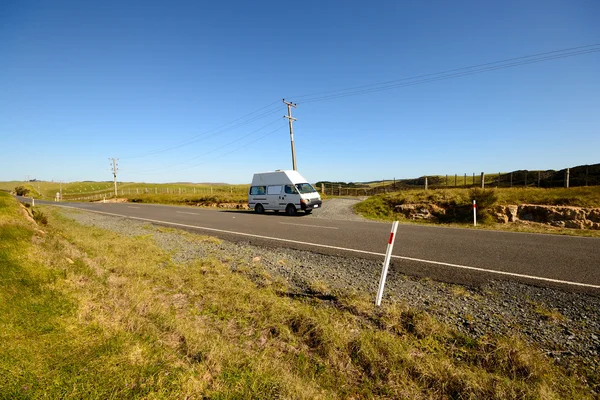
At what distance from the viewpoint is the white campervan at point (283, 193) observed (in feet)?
56.4

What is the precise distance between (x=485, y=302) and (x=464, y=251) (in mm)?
3447

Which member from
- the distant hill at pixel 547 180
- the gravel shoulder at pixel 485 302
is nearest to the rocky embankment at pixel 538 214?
the distant hill at pixel 547 180

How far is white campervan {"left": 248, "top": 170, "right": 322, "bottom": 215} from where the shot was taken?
17.2m

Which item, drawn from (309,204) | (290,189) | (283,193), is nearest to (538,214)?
(309,204)

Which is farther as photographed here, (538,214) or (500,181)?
(500,181)

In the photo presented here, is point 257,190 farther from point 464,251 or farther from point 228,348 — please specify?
point 228,348

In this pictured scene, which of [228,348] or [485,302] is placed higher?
[228,348]

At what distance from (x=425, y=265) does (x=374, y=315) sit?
294 cm

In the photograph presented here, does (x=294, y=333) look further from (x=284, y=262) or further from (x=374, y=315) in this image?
(x=284, y=262)

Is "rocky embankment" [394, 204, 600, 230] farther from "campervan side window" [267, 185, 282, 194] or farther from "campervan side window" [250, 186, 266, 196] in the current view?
"campervan side window" [250, 186, 266, 196]

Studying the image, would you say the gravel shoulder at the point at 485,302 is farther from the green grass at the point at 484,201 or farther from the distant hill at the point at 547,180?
the distant hill at the point at 547,180

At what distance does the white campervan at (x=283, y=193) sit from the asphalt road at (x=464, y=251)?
590 cm

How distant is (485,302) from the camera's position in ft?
13.3

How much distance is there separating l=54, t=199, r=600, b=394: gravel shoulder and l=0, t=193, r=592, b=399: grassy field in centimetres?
34
